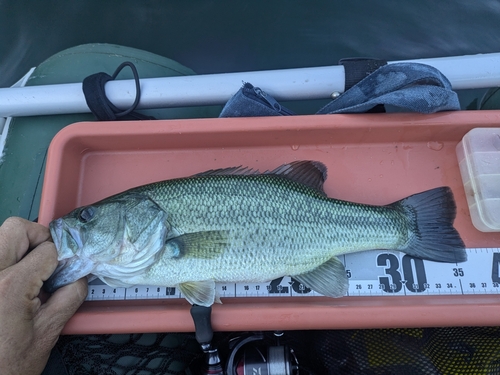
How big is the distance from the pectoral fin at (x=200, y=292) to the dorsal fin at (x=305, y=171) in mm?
739

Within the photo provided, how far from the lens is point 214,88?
229cm

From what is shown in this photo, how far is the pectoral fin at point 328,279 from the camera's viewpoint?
6.10 feet

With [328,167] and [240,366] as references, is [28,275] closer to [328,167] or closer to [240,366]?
[240,366]

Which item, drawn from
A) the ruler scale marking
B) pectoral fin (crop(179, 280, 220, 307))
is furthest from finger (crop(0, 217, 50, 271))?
pectoral fin (crop(179, 280, 220, 307))

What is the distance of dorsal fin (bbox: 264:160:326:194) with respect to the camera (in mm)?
2062

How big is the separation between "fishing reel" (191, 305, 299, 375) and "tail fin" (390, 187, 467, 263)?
0.88 metres

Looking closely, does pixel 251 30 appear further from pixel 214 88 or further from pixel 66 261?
pixel 66 261

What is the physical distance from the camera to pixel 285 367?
183 centimetres

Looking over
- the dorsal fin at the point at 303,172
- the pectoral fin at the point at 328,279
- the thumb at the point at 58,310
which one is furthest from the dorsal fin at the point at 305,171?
the thumb at the point at 58,310

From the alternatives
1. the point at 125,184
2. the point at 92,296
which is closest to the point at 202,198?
the point at 125,184

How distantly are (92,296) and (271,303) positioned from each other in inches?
39.1

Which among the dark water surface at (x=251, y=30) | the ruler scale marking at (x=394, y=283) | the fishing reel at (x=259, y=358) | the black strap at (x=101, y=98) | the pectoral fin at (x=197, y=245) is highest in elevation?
the dark water surface at (x=251, y=30)

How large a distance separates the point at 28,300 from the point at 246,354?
1104 mm

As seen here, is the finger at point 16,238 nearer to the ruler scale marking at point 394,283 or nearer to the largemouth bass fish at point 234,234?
the largemouth bass fish at point 234,234
